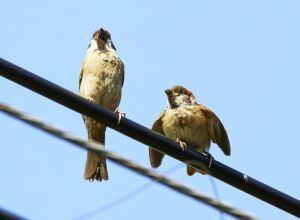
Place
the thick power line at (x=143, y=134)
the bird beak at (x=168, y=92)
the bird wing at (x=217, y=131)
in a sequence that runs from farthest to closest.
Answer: the bird beak at (x=168, y=92), the bird wing at (x=217, y=131), the thick power line at (x=143, y=134)

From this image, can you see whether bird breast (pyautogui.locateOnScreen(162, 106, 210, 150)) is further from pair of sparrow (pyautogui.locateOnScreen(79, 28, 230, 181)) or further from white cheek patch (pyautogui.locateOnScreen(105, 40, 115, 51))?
white cheek patch (pyautogui.locateOnScreen(105, 40, 115, 51))

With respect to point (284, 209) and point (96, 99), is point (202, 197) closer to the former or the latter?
point (284, 209)

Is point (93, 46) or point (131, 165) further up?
point (93, 46)

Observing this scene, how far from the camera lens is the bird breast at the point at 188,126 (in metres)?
6.23

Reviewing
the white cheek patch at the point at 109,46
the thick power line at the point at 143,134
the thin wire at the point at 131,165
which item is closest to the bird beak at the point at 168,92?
the white cheek patch at the point at 109,46

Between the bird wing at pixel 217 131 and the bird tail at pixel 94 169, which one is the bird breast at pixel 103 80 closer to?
the bird tail at pixel 94 169

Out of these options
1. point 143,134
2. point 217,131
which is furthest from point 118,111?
point 143,134

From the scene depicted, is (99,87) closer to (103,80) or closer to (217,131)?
(103,80)

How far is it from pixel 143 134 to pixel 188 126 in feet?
9.50

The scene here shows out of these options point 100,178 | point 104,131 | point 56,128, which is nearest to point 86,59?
point 104,131

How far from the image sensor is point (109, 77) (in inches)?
280

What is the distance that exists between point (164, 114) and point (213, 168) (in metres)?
2.95

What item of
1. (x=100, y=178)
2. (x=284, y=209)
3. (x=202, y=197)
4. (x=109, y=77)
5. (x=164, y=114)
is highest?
(x=109, y=77)

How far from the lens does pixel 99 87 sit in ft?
23.2
